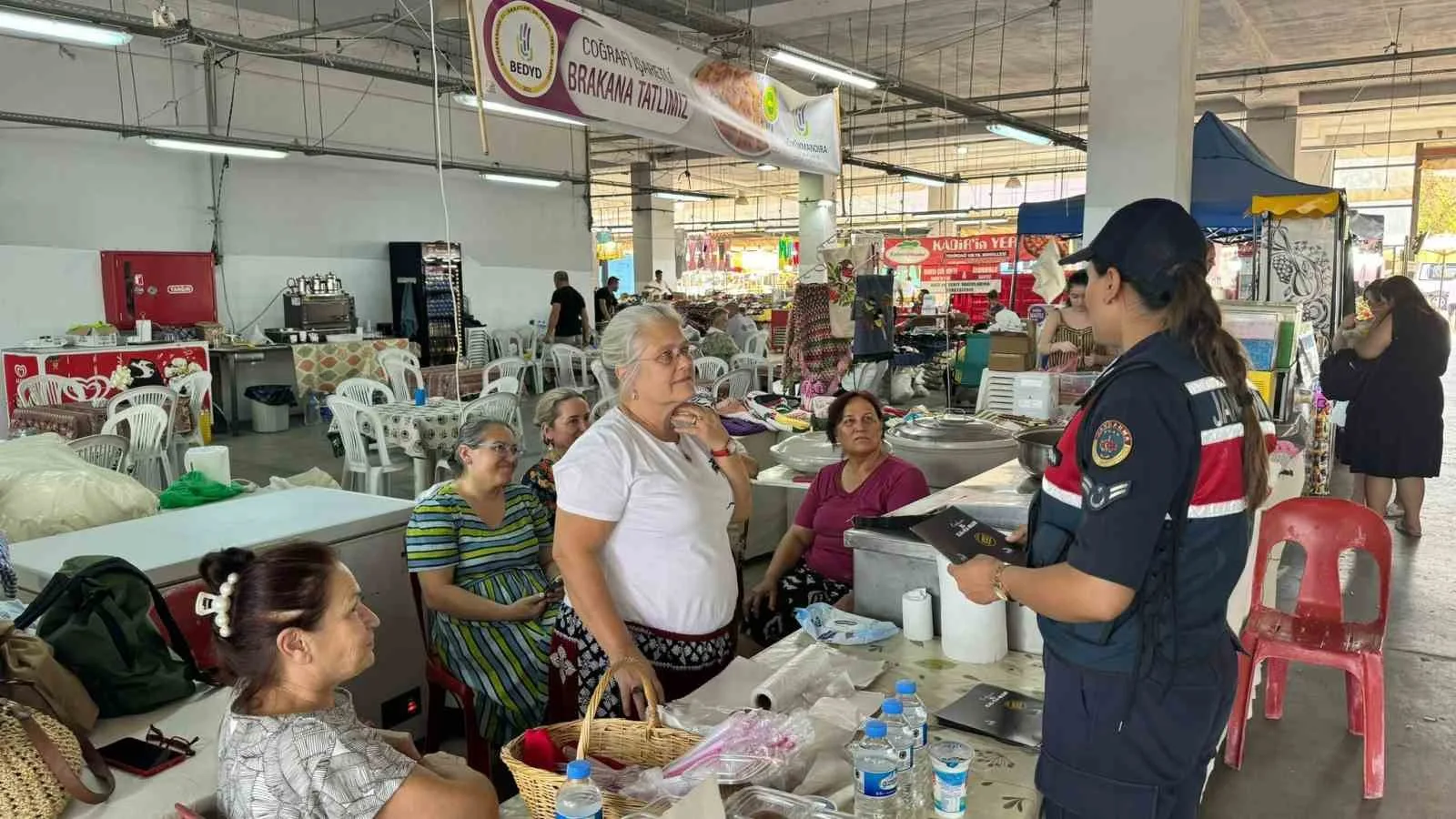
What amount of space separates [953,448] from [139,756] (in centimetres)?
306

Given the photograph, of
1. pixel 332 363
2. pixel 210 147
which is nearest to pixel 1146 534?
pixel 210 147

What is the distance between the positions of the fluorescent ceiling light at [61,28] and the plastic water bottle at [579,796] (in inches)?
264

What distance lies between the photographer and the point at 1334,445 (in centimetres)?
784

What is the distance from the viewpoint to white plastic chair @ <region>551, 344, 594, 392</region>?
11922 mm

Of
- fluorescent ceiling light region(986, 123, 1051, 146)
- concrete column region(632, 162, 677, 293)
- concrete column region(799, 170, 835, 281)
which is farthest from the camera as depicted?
concrete column region(632, 162, 677, 293)

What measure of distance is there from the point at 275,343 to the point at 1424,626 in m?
10.8

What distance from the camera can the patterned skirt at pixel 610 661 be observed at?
2170 mm

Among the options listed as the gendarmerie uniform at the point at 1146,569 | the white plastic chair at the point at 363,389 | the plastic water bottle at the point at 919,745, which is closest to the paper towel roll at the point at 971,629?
the plastic water bottle at the point at 919,745

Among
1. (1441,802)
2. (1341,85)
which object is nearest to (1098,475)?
(1441,802)

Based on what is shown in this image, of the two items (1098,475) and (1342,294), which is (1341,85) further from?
(1098,475)

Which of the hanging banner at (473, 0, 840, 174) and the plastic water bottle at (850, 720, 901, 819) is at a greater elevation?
the hanging banner at (473, 0, 840, 174)

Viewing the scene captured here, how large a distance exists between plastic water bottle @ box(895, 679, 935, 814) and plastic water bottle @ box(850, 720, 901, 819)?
10cm

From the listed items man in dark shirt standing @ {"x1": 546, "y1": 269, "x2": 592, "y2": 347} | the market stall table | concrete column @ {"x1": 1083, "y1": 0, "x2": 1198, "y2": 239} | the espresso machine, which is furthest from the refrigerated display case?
concrete column @ {"x1": 1083, "y1": 0, "x2": 1198, "y2": 239}

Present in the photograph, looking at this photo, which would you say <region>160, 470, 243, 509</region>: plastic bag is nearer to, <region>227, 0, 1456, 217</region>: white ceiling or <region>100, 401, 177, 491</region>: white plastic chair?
<region>100, 401, 177, 491</region>: white plastic chair
